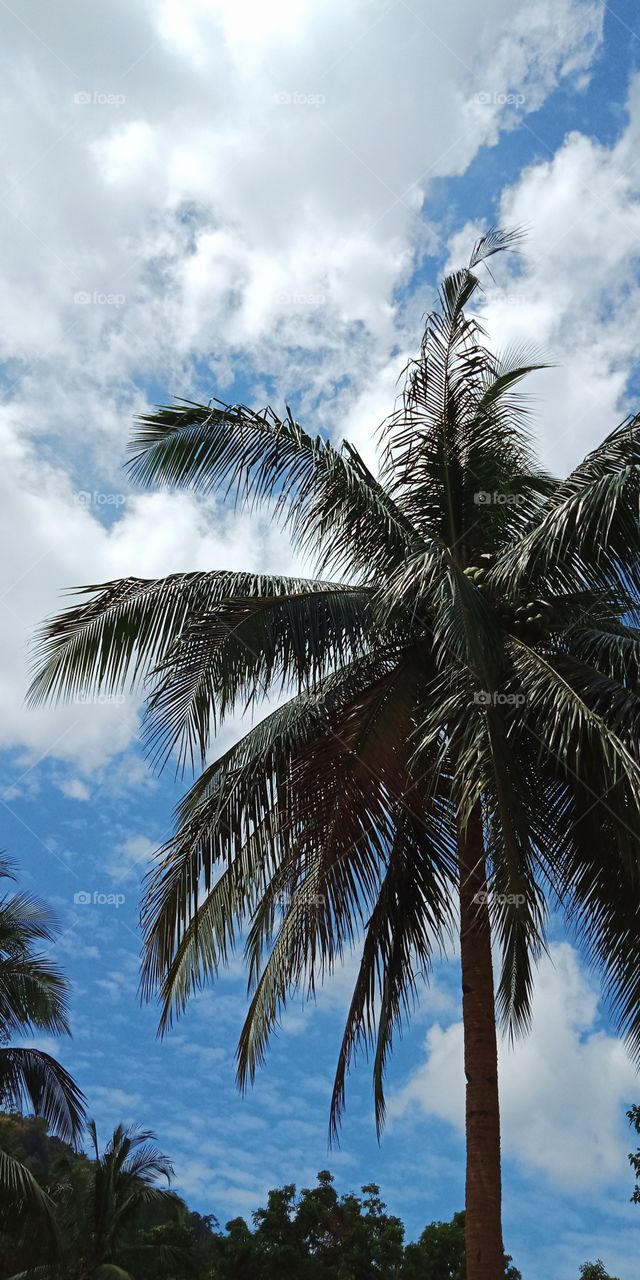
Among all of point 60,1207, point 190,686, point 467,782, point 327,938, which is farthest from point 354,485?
point 60,1207

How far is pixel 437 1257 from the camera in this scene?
27.8m

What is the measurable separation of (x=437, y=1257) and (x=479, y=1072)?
23323 mm

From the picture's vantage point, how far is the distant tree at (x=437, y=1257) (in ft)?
90.0

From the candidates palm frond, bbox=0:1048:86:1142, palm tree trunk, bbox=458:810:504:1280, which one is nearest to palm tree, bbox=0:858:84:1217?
palm frond, bbox=0:1048:86:1142

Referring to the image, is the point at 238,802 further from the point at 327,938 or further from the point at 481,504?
the point at 481,504

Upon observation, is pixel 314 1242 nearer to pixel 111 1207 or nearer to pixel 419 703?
pixel 111 1207

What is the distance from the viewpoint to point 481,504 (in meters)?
9.70

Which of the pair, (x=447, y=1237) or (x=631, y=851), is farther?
(x=447, y=1237)

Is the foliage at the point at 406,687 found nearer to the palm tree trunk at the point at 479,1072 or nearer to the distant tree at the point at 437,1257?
the palm tree trunk at the point at 479,1072

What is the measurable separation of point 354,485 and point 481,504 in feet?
3.80

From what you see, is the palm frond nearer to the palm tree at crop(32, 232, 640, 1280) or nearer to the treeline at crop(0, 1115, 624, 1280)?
the treeline at crop(0, 1115, 624, 1280)

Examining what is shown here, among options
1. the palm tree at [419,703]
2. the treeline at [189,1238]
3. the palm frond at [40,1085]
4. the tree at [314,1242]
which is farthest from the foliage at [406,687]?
the tree at [314,1242]

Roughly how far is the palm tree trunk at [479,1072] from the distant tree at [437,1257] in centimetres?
2260

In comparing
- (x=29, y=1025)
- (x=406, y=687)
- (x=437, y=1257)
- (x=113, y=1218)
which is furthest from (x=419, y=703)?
(x=437, y=1257)
